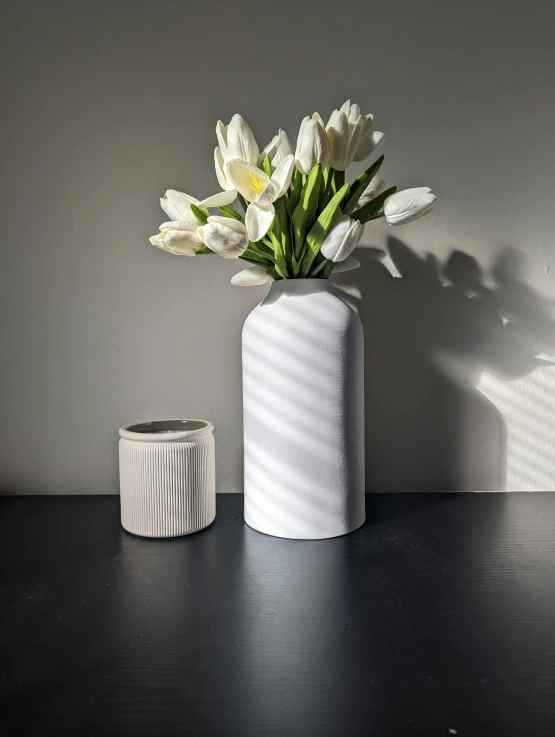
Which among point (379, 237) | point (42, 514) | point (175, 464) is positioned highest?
point (379, 237)

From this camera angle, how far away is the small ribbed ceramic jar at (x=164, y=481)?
60 centimetres

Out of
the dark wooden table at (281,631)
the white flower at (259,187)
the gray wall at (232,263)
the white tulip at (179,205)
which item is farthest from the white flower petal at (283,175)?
the dark wooden table at (281,631)

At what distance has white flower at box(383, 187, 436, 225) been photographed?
60cm

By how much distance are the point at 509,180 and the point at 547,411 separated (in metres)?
0.34

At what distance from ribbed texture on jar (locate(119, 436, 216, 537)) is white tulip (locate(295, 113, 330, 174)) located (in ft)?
1.09

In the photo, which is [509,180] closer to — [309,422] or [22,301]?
[309,422]

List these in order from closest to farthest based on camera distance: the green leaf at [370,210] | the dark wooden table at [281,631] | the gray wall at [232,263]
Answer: the dark wooden table at [281,631], the green leaf at [370,210], the gray wall at [232,263]

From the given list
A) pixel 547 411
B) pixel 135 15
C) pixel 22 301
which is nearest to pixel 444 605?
pixel 547 411

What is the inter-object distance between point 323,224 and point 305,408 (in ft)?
0.67

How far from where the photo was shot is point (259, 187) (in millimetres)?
569

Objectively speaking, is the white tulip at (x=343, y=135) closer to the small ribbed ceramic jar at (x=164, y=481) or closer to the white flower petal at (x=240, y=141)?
the white flower petal at (x=240, y=141)

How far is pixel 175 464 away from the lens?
60 centimetres

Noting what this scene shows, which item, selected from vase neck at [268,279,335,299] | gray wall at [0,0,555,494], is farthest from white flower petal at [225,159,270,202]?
gray wall at [0,0,555,494]

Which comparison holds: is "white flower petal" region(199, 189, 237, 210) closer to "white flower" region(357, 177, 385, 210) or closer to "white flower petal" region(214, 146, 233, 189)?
"white flower petal" region(214, 146, 233, 189)
